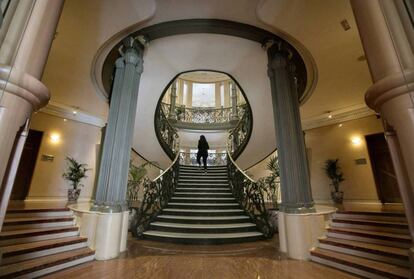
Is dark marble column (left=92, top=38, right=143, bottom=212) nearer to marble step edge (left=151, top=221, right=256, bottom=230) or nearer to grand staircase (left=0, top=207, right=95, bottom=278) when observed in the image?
grand staircase (left=0, top=207, right=95, bottom=278)

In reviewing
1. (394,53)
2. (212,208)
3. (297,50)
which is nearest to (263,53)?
(297,50)

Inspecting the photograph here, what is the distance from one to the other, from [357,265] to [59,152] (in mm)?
8293

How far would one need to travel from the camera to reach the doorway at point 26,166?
5840 millimetres

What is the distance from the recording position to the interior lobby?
101 cm

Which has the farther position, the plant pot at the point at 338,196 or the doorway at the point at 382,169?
the plant pot at the point at 338,196

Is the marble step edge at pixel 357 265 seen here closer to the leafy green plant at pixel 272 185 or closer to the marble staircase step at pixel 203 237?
the marble staircase step at pixel 203 237

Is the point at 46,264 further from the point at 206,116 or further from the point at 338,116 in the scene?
the point at 206,116

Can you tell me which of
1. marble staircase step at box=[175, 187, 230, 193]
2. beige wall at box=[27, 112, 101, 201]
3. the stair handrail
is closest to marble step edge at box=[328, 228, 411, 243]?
the stair handrail

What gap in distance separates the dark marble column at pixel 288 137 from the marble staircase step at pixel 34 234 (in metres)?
3.53

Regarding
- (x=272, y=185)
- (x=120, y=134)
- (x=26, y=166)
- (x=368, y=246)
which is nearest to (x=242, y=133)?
(x=272, y=185)

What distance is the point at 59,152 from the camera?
666 cm

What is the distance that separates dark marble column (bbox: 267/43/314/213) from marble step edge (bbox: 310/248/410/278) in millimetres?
620

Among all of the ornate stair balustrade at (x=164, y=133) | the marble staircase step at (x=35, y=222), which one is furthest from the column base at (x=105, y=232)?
the ornate stair balustrade at (x=164, y=133)

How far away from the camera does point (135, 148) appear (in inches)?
264
